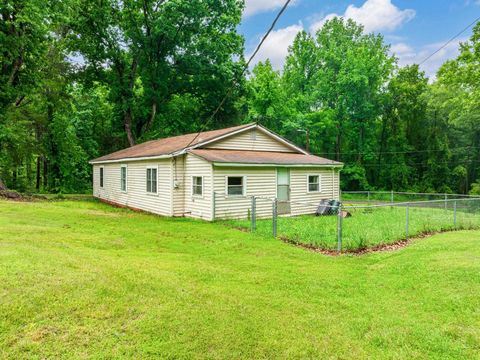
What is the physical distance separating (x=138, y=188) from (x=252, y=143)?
20.2ft

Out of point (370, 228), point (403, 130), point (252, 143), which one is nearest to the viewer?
point (370, 228)

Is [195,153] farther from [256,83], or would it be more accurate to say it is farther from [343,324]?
[256,83]

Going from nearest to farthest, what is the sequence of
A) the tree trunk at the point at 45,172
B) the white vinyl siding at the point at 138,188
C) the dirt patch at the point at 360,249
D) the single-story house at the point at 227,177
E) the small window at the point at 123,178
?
the dirt patch at the point at 360,249 < the single-story house at the point at 227,177 < the white vinyl siding at the point at 138,188 < the small window at the point at 123,178 < the tree trunk at the point at 45,172

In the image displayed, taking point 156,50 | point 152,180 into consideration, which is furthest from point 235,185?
point 156,50

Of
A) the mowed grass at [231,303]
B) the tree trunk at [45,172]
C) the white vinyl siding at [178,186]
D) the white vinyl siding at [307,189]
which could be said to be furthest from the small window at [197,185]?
the tree trunk at [45,172]

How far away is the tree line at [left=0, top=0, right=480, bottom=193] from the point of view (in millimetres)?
21547

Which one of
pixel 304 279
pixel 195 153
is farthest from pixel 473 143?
pixel 304 279

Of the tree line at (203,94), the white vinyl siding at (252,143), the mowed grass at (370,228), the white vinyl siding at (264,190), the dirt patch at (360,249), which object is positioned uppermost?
the tree line at (203,94)

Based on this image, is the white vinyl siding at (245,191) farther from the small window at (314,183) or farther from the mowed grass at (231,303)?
the mowed grass at (231,303)

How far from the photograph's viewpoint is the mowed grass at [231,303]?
3.34 meters

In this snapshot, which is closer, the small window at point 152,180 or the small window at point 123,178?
the small window at point 152,180

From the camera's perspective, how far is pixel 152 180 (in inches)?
586

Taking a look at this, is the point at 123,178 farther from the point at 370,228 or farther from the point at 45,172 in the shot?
Answer: the point at 45,172

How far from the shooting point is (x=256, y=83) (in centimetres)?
3111
